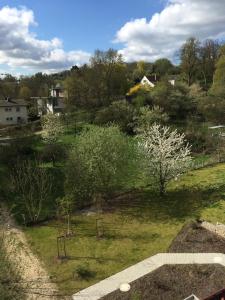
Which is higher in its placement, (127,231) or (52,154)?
(52,154)

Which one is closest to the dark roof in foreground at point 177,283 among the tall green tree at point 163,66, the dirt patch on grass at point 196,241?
the dirt patch on grass at point 196,241

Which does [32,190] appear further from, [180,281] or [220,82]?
[220,82]

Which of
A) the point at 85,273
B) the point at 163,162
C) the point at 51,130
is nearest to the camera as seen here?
the point at 85,273

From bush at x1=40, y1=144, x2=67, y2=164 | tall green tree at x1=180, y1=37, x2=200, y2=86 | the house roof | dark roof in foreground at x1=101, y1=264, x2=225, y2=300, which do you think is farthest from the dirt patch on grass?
tall green tree at x1=180, y1=37, x2=200, y2=86

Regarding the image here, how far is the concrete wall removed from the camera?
58225 mm

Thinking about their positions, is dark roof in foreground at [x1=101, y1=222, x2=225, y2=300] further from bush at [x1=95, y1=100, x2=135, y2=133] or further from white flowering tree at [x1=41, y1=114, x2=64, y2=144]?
bush at [x1=95, y1=100, x2=135, y2=133]

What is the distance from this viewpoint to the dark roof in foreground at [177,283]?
13.0m

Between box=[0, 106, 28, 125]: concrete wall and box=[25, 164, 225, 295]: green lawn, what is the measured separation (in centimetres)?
3892

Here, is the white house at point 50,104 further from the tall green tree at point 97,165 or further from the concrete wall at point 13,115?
the tall green tree at point 97,165

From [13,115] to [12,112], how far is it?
A: 55 centimetres

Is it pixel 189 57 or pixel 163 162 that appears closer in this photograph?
pixel 163 162

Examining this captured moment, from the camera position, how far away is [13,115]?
59.0 metres

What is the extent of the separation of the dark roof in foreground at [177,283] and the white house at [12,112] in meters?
47.6

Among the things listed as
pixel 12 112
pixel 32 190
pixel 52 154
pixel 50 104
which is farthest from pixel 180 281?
pixel 50 104
